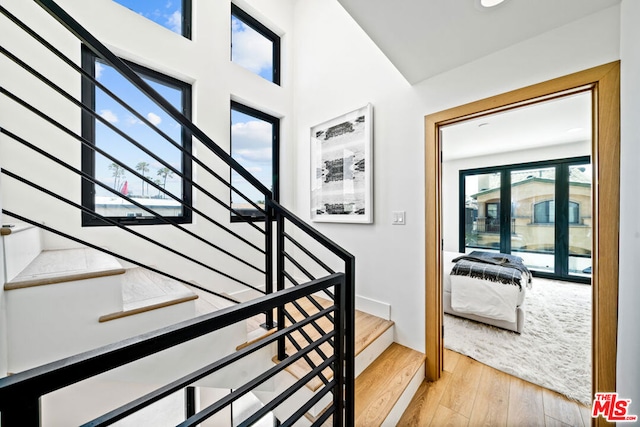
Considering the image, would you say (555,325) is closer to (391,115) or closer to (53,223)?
(391,115)

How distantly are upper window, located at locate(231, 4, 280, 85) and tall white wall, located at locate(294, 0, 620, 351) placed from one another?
1.10 ft

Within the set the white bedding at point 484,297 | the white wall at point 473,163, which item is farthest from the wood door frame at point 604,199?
the white wall at point 473,163

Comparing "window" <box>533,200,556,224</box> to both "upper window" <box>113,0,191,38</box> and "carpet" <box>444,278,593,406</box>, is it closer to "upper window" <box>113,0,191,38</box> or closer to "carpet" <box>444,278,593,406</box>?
"carpet" <box>444,278,593,406</box>

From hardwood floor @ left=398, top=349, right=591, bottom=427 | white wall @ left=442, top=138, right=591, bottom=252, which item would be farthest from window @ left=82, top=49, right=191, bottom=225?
white wall @ left=442, top=138, right=591, bottom=252

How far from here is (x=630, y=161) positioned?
3.69 ft

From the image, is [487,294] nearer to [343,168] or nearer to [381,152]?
[381,152]

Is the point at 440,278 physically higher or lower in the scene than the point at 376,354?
higher

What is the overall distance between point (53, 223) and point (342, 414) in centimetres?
214

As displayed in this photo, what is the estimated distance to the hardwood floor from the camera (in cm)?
154

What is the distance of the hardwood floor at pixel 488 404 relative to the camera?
154 cm

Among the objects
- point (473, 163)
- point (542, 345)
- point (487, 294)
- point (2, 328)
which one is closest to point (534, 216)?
point (473, 163)

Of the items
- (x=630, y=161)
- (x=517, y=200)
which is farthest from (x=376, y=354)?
(x=517, y=200)

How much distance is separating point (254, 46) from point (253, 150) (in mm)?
1210

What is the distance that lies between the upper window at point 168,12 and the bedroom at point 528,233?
8.67 feet
